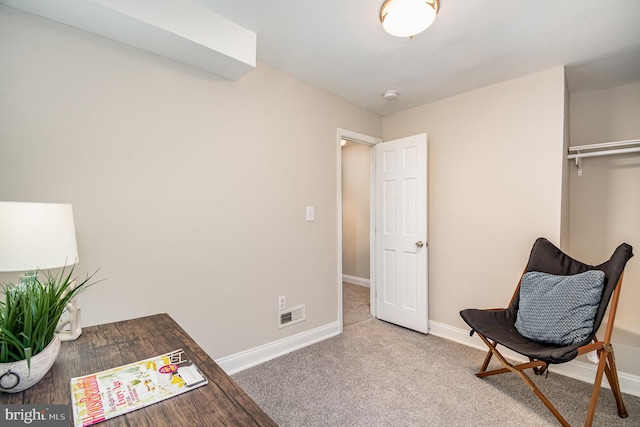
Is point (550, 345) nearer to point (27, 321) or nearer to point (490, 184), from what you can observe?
point (490, 184)

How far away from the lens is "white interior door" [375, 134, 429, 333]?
2.82 metres

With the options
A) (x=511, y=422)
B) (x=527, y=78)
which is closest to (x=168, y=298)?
(x=511, y=422)

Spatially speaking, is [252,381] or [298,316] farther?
[298,316]

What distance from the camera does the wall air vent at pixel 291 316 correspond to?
2.42m

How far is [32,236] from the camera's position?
3.44 feet

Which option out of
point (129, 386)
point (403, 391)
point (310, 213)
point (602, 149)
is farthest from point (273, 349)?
point (602, 149)

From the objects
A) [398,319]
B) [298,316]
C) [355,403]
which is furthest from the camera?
[398,319]

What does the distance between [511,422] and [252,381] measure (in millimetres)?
1600

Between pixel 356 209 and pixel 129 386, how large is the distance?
414 centimetres

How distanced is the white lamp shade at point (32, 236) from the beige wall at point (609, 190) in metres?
3.54

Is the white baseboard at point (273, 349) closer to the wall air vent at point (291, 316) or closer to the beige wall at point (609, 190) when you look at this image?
the wall air vent at point (291, 316)

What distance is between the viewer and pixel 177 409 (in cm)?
76

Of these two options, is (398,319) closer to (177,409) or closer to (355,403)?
(355,403)

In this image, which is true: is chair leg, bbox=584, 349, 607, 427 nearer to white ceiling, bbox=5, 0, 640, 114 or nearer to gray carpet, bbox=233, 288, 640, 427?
gray carpet, bbox=233, 288, 640, 427
